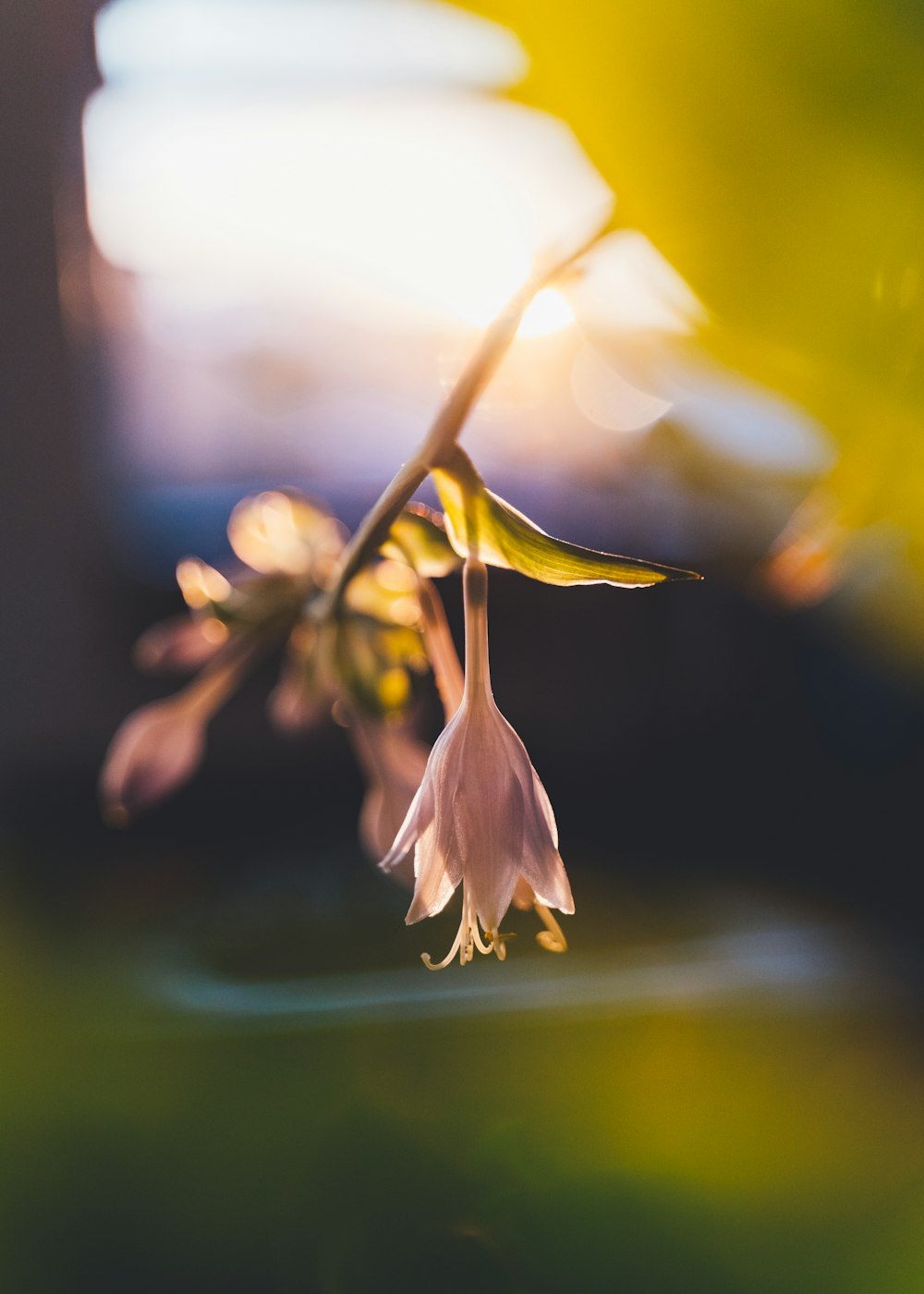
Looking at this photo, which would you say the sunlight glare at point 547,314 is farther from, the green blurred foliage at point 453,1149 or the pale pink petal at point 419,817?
the green blurred foliage at point 453,1149

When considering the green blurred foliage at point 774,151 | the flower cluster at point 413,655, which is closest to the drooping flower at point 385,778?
the flower cluster at point 413,655

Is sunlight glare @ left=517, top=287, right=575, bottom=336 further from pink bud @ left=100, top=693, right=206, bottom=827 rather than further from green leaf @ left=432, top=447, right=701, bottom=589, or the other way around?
pink bud @ left=100, top=693, right=206, bottom=827

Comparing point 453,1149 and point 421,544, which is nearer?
point 421,544

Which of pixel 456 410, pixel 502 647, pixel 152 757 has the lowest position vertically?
pixel 502 647

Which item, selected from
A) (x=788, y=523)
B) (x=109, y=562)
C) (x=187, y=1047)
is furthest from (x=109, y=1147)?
(x=109, y=562)

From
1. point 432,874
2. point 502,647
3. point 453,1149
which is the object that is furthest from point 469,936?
point 502,647

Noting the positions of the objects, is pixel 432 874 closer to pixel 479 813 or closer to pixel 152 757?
pixel 479 813

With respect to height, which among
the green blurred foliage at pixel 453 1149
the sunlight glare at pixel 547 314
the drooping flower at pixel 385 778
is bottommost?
the green blurred foliage at pixel 453 1149
